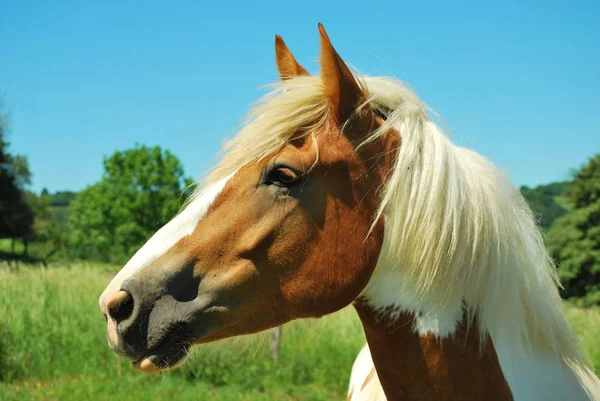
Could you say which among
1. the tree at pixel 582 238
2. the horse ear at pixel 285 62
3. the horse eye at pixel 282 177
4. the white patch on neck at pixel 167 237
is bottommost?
the tree at pixel 582 238

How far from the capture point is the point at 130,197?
43.6 metres

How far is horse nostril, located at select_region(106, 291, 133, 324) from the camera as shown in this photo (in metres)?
1.50

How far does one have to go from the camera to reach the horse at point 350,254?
1.57 metres

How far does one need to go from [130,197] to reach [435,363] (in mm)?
44439

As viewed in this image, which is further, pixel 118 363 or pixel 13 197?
pixel 13 197

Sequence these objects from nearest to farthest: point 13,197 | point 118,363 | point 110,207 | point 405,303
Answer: point 405,303 < point 118,363 < point 13,197 < point 110,207

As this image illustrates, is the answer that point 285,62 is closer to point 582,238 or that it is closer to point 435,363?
point 435,363

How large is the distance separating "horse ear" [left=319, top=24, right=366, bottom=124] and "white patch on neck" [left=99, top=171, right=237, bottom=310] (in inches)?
15.7

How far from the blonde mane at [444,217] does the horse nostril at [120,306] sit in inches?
18.3

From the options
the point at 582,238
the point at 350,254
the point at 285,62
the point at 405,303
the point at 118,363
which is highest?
the point at 285,62

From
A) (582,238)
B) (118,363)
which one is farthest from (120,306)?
(582,238)

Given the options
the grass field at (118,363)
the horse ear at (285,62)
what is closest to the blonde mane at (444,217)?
the horse ear at (285,62)

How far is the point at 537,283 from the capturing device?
5.85ft

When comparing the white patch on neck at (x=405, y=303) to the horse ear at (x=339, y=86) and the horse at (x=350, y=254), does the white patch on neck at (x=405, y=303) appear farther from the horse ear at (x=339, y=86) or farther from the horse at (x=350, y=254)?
the horse ear at (x=339, y=86)
